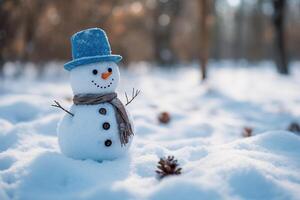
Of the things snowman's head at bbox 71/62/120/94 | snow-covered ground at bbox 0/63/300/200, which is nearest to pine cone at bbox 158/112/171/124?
snow-covered ground at bbox 0/63/300/200

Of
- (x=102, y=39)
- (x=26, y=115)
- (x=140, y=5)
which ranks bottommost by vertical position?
(x=26, y=115)

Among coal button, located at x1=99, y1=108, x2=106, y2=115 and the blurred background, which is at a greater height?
the blurred background

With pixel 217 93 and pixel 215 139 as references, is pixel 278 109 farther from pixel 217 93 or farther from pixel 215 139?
pixel 215 139

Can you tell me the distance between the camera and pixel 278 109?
755 cm

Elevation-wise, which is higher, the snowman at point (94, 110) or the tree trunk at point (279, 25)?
the tree trunk at point (279, 25)

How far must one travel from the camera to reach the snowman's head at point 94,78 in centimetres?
354

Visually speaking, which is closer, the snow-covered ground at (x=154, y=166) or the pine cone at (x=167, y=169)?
the snow-covered ground at (x=154, y=166)

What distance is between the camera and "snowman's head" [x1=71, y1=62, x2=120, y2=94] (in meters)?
3.54

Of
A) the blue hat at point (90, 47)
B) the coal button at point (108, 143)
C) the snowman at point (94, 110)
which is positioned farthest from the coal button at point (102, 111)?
the blue hat at point (90, 47)

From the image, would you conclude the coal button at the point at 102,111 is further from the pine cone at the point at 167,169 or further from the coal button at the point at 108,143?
the pine cone at the point at 167,169

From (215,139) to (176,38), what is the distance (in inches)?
1054

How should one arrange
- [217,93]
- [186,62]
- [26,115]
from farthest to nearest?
[186,62] → [217,93] → [26,115]

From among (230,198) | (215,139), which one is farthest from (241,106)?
(230,198)

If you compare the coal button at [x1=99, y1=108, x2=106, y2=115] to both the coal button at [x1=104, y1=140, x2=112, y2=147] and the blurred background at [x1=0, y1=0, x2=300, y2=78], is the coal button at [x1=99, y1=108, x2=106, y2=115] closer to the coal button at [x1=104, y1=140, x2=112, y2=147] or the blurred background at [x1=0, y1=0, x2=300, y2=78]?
the coal button at [x1=104, y1=140, x2=112, y2=147]
